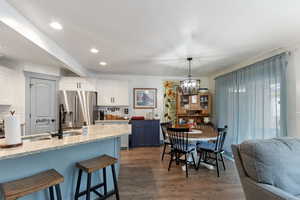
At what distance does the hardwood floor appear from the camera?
2.32 meters

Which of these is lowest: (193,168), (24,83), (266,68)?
(193,168)

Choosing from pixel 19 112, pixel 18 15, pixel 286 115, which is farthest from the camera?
pixel 19 112

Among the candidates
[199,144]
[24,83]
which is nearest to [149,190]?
[199,144]

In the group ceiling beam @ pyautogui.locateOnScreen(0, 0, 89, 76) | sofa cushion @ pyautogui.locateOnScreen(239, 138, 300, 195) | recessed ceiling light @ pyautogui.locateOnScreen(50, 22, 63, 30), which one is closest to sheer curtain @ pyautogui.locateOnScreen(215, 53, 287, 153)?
sofa cushion @ pyautogui.locateOnScreen(239, 138, 300, 195)

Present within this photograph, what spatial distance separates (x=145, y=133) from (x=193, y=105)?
1.86 meters

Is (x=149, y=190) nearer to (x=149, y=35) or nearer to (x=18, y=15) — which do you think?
(x=149, y=35)

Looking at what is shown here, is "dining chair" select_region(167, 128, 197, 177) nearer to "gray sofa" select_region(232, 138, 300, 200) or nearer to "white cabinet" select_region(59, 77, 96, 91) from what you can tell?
"gray sofa" select_region(232, 138, 300, 200)

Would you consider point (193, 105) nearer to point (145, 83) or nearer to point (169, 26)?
point (145, 83)

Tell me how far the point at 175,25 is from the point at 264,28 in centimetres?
128

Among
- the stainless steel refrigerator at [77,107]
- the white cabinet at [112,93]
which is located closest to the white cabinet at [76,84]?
the stainless steel refrigerator at [77,107]

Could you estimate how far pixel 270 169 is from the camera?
135 cm

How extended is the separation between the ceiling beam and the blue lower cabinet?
272cm

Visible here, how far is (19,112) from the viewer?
358cm

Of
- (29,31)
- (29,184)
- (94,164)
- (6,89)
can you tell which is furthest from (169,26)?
(6,89)
